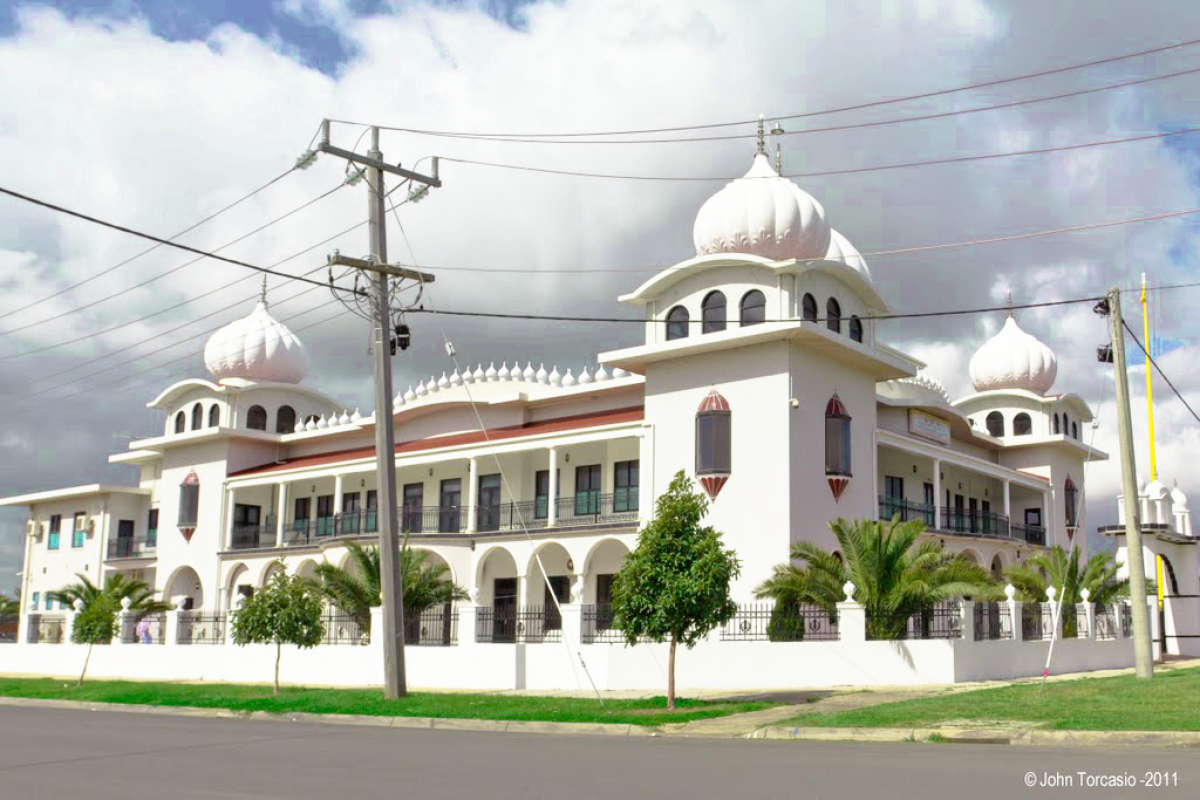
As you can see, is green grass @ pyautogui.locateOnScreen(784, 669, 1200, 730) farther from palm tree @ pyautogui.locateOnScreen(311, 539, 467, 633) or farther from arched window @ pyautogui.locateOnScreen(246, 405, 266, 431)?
arched window @ pyautogui.locateOnScreen(246, 405, 266, 431)

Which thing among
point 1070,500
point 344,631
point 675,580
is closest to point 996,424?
point 1070,500

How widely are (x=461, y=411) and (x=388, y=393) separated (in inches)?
702

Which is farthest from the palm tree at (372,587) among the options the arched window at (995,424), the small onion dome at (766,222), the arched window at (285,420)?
the arched window at (995,424)

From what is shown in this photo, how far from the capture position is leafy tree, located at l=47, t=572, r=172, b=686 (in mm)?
34281

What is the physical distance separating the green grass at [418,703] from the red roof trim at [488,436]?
32.4 feet

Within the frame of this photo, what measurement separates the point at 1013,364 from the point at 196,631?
29865 millimetres

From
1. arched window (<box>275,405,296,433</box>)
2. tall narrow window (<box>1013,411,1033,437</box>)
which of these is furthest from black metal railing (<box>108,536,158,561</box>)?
tall narrow window (<box>1013,411,1033,437</box>)

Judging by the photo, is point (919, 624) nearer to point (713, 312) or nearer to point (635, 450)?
point (713, 312)

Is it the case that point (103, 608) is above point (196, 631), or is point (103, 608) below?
above

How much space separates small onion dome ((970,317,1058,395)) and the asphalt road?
33171mm

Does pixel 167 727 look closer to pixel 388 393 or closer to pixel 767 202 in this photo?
pixel 388 393

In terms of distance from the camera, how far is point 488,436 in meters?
37.8

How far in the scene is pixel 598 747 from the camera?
14.9 metres

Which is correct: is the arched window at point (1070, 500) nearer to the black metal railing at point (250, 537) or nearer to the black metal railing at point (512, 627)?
the black metal railing at point (512, 627)
